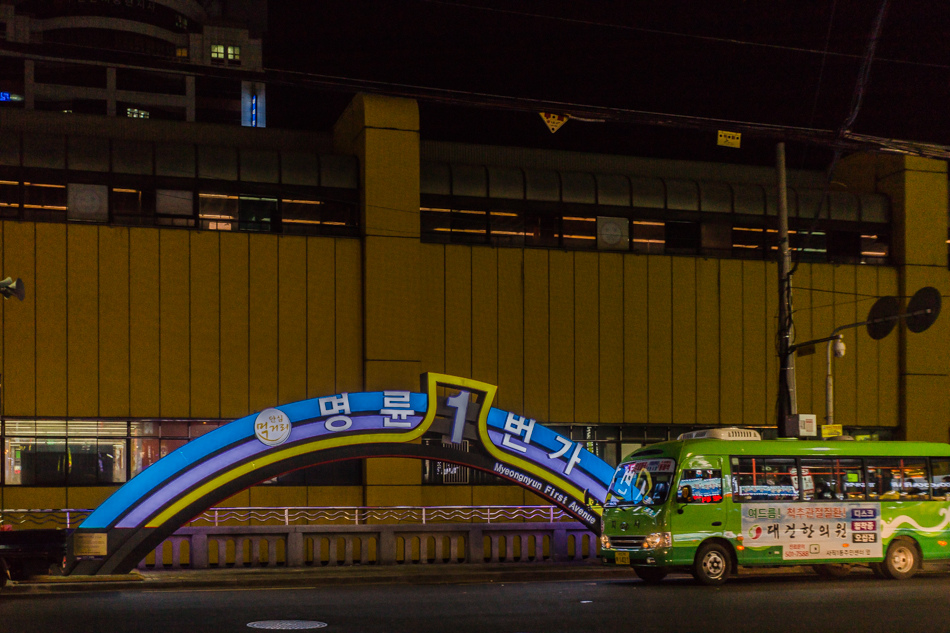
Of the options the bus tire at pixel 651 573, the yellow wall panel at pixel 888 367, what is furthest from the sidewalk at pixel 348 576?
the yellow wall panel at pixel 888 367

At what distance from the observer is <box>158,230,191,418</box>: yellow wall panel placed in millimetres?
27391

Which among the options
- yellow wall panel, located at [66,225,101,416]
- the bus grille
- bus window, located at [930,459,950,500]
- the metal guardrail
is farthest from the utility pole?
yellow wall panel, located at [66,225,101,416]

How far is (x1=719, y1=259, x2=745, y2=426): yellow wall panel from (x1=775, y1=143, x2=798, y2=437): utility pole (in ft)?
28.5

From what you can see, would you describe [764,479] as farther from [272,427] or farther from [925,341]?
[925,341]

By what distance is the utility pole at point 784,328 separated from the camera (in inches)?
904

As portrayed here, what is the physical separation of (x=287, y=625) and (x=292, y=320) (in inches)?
645

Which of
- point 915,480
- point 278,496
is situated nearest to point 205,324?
Answer: point 278,496

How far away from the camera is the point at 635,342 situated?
3147 centimetres

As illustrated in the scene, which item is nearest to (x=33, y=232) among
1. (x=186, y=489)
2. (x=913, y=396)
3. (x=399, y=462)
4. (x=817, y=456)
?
(x=186, y=489)

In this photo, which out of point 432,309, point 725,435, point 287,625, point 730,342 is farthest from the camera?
point 730,342

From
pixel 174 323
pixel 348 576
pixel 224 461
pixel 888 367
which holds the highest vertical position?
pixel 174 323

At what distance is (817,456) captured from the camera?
2009 cm

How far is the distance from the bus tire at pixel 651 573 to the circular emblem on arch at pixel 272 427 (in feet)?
26.5

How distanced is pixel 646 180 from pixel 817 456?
1414cm
